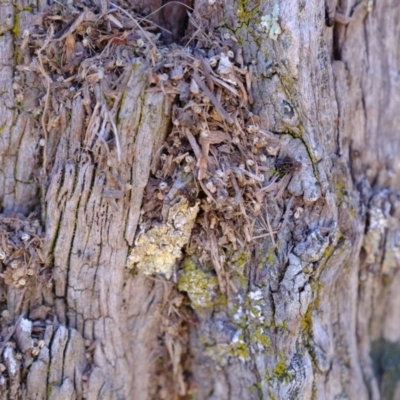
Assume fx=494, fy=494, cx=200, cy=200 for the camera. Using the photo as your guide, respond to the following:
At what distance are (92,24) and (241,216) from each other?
1.00 metres

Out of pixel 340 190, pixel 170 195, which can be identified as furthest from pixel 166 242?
pixel 340 190

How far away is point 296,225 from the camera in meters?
2.13

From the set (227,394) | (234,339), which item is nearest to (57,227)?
(234,339)

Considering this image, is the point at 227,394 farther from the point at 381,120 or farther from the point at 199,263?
the point at 381,120

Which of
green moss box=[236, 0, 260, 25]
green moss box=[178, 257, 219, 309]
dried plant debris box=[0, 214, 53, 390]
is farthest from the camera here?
green moss box=[178, 257, 219, 309]

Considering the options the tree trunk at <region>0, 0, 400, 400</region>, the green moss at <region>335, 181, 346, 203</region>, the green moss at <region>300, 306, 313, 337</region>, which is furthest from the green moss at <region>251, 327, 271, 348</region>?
the green moss at <region>335, 181, 346, 203</region>

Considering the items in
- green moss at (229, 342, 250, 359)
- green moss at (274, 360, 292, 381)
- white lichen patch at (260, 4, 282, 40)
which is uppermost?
white lichen patch at (260, 4, 282, 40)

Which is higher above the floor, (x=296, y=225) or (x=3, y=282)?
(x=296, y=225)

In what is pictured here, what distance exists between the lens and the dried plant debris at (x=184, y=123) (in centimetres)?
199

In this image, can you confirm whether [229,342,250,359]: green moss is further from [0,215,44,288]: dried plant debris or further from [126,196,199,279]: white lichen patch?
[0,215,44,288]: dried plant debris

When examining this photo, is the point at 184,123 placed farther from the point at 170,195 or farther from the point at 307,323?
the point at 307,323

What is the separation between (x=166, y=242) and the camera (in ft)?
6.91

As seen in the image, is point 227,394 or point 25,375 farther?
point 227,394

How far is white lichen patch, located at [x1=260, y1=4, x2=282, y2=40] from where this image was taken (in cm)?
204
